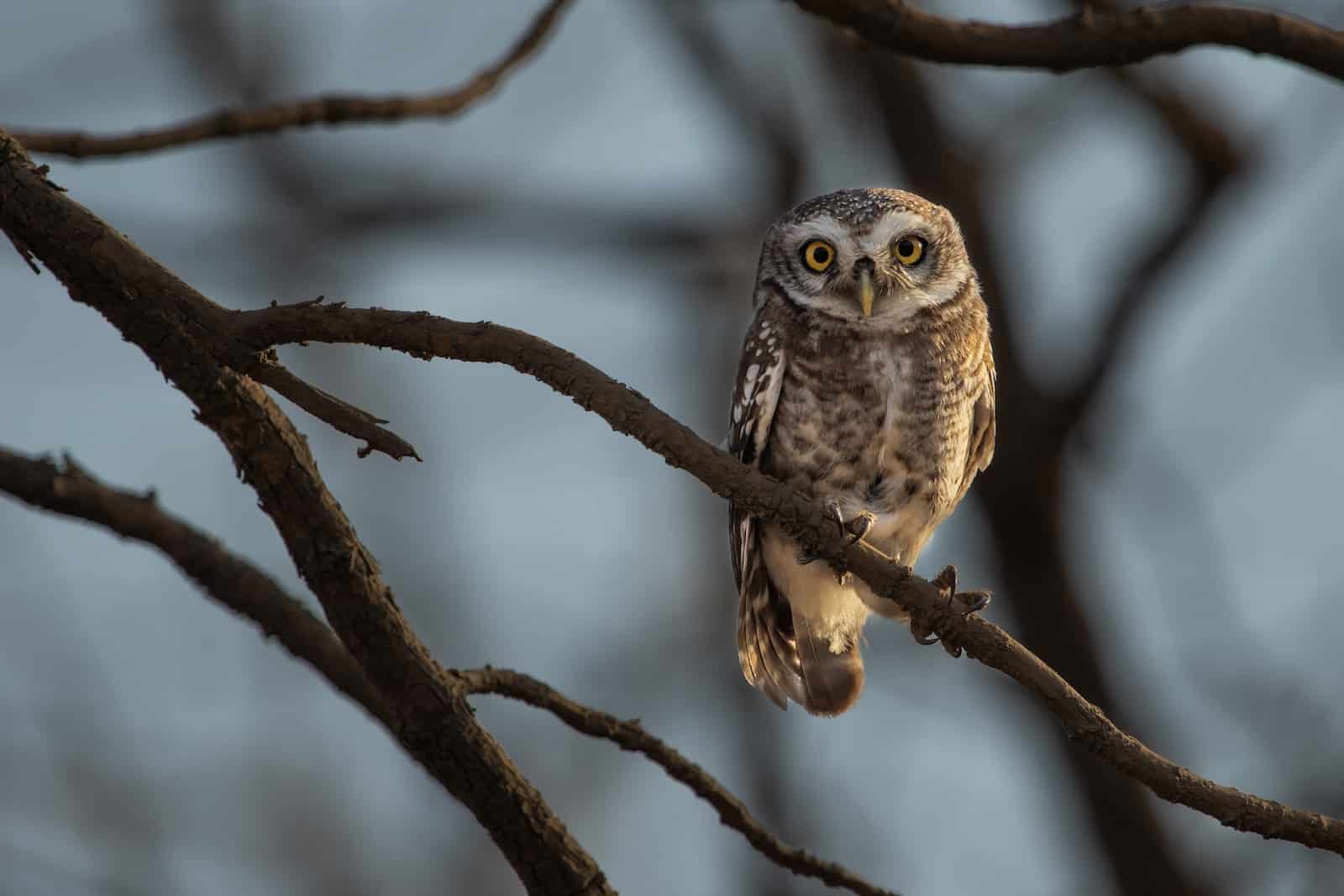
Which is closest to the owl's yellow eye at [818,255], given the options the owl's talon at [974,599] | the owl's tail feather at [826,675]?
the owl's tail feather at [826,675]

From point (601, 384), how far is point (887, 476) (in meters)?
1.81

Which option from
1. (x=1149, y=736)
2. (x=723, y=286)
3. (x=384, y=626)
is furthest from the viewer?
(x=723, y=286)

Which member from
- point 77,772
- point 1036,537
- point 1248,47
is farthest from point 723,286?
point 1248,47

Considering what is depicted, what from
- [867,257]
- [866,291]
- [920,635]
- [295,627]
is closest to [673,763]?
[920,635]

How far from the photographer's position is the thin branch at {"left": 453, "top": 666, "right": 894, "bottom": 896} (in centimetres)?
344

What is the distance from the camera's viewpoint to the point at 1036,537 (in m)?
7.80

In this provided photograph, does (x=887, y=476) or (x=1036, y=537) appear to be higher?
(x=1036, y=537)

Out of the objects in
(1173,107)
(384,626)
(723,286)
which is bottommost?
(384,626)

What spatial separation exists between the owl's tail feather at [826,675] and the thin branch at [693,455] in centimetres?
175

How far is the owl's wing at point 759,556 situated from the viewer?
4602 millimetres

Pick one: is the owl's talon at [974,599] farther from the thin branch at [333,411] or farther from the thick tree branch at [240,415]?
the thin branch at [333,411]

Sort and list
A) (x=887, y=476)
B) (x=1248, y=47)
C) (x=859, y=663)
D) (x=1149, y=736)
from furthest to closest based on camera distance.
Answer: (x=1149, y=736)
(x=859, y=663)
(x=887, y=476)
(x=1248, y=47)

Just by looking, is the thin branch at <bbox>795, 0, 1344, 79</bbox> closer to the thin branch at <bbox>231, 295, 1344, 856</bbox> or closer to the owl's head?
the owl's head

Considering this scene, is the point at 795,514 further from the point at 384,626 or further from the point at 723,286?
the point at 723,286
